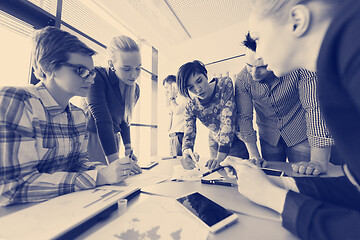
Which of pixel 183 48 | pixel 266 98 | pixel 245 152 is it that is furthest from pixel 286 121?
pixel 183 48

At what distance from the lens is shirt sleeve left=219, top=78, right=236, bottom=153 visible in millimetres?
1204

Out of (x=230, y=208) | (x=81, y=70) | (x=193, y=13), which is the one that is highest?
(x=193, y=13)

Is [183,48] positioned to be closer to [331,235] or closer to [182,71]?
[182,71]

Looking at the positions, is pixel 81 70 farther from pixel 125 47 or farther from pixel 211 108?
pixel 211 108

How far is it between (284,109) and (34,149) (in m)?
1.38

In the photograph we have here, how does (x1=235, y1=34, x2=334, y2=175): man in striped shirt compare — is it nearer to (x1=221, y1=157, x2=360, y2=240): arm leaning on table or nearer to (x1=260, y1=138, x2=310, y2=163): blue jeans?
(x1=260, y1=138, x2=310, y2=163): blue jeans

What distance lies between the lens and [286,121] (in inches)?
44.6

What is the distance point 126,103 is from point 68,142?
641 millimetres

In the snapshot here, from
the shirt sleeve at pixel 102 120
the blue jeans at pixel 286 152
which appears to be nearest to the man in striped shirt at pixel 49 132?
the shirt sleeve at pixel 102 120

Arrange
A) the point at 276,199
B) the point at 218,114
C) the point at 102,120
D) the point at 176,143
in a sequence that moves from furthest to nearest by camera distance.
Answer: the point at 176,143, the point at 218,114, the point at 102,120, the point at 276,199

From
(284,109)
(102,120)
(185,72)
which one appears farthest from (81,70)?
(284,109)

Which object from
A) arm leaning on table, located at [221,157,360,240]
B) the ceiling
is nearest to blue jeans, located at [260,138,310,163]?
arm leaning on table, located at [221,157,360,240]

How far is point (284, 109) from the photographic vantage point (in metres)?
1.14

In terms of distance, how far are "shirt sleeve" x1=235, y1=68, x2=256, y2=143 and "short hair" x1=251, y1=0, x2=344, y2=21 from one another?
0.88 meters
